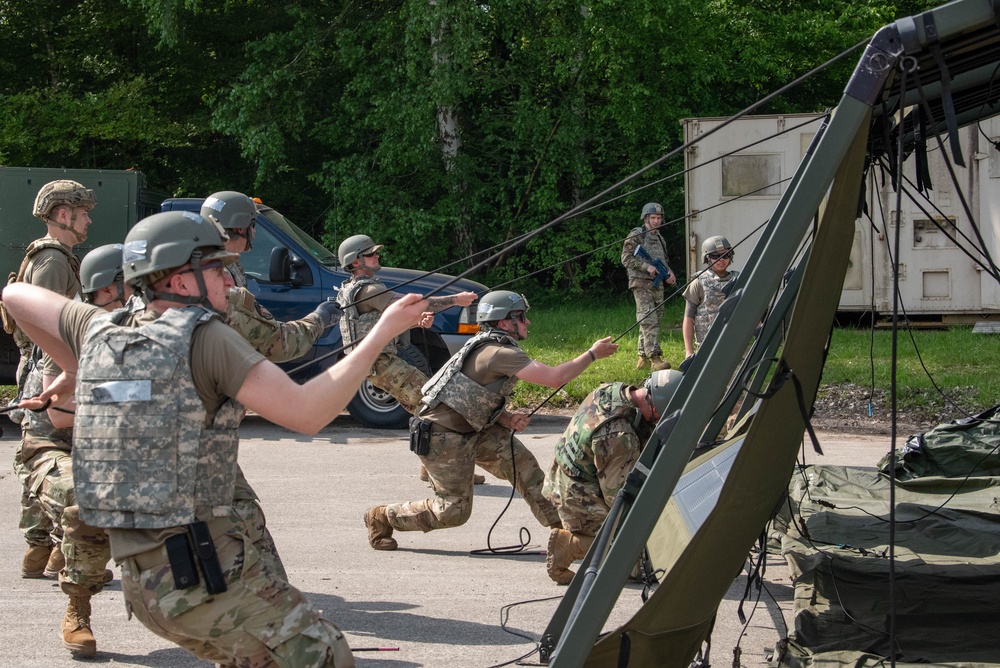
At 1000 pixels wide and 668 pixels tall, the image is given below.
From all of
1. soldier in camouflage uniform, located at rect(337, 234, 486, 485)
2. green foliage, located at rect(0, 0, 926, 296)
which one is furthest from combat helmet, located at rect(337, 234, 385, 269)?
green foliage, located at rect(0, 0, 926, 296)

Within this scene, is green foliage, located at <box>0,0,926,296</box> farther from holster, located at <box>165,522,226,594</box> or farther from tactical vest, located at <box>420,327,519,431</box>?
holster, located at <box>165,522,226,594</box>

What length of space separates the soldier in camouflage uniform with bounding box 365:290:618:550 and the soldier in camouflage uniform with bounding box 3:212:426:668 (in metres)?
3.16

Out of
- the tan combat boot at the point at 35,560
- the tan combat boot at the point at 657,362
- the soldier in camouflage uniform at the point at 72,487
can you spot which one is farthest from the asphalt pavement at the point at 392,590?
the tan combat boot at the point at 657,362

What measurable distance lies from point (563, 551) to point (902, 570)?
72.2 inches

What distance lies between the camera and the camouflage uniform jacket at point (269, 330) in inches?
225

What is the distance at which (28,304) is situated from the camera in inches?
168

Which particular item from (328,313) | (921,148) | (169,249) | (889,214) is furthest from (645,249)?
(169,249)

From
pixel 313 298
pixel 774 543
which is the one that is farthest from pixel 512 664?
pixel 313 298

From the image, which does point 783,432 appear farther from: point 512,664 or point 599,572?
point 512,664

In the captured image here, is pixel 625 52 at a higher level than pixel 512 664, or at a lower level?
higher

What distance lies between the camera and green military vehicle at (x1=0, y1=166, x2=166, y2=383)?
451 inches

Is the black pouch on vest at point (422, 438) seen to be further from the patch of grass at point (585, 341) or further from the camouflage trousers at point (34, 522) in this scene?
the patch of grass at point (585, 341)

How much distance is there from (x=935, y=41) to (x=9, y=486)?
798cm

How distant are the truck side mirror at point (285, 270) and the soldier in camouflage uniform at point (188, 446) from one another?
549 cm
